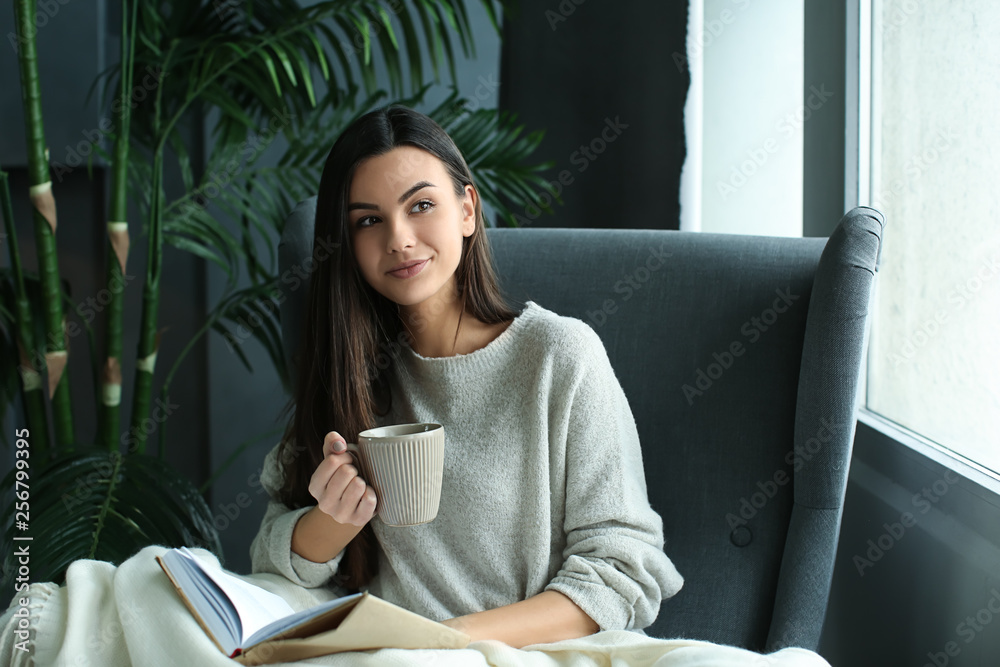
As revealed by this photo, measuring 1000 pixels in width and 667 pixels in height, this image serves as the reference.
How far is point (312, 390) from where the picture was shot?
1203mm

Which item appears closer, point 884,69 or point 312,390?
point 312,390

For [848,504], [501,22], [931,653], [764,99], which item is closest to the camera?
[931,653]

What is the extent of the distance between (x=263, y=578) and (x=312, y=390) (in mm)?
280

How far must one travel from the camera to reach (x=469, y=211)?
1.20 m

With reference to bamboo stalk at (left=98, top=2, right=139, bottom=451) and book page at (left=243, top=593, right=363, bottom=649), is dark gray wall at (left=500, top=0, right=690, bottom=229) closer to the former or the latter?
bamboo stalk at (left=98, top=2, right=139, bottom=451)

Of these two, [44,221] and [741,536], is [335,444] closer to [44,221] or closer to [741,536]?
[741,536]

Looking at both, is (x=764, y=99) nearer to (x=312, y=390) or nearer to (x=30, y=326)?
(x=312, y=390)

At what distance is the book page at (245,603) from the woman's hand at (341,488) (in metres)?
0.12

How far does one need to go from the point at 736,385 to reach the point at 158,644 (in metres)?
0.87

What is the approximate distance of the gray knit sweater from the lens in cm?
107

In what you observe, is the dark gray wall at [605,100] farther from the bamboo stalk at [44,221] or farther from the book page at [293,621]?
the book page at [293,621]

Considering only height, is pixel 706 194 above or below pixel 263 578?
above

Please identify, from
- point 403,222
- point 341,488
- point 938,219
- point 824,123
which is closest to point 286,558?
point 341,488

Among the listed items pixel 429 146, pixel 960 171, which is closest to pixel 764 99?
pixel 960 171
